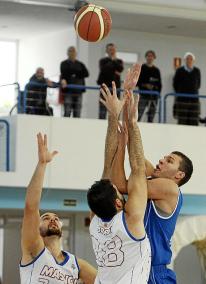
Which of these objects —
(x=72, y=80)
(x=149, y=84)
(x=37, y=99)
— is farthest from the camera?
(x=149, y=84)

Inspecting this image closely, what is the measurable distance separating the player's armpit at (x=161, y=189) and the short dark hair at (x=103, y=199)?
0.43 metres

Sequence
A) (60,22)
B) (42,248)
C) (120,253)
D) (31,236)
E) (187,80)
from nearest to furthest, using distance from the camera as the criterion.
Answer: (120,253) → (31,236) → (42,248) → (187,80) → (60,22)

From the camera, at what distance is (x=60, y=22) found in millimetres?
22625

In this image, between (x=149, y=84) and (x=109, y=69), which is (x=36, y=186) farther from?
(x=149, y=84)

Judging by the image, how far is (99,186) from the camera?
6410 mm

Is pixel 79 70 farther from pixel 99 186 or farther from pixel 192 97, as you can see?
pixel 99 186

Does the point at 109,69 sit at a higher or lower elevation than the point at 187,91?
higher

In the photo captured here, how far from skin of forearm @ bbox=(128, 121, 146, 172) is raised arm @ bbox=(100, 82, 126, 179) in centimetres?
28

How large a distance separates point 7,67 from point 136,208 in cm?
1950

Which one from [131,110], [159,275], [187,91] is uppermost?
[187,91]

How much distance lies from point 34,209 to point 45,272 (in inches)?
23.8

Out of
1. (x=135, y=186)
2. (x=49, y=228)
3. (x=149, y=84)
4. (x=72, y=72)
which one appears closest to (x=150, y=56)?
(x=149, y=84)

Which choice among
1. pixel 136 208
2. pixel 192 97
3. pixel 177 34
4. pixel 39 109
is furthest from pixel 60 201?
pixel 136 208

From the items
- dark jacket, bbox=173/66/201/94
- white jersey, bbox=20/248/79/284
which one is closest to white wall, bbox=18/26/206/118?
dark jacket, bbox=173/66/201/94
